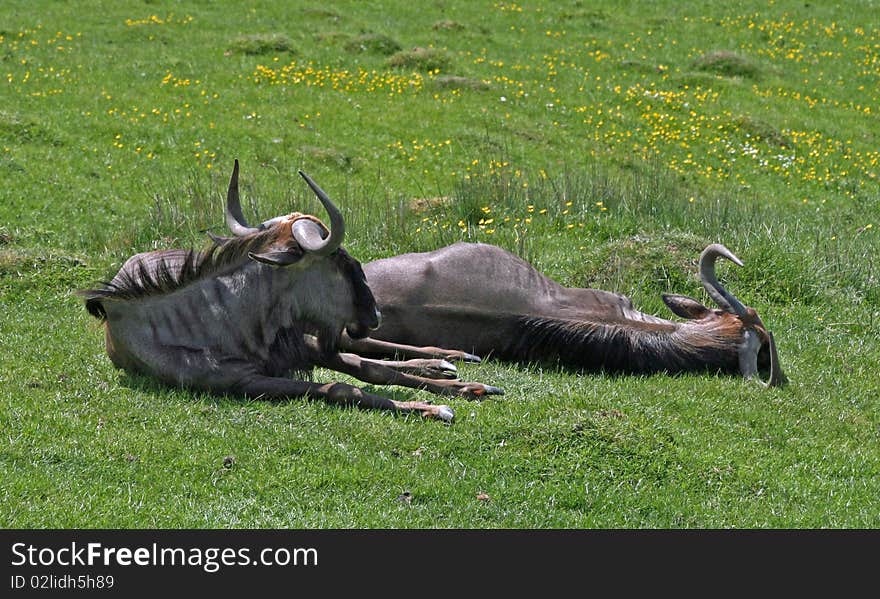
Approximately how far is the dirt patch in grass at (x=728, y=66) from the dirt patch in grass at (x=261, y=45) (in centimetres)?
926

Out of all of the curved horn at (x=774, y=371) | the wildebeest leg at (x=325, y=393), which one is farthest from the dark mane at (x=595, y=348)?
the wildebeest leg at (x=325, y=393)

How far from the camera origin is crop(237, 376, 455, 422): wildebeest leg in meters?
8.61

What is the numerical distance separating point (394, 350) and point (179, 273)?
2145 millimetres

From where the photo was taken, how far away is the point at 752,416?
30.5 feet

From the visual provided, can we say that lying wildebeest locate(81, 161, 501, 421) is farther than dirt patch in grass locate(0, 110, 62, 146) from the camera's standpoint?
No

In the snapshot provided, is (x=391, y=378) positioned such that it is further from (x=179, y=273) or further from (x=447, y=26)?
(x=447, y=26)

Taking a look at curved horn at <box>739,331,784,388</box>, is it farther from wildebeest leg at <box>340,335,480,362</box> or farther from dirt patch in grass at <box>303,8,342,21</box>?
dirt patch in grass at <box>303,8,342,21</box>

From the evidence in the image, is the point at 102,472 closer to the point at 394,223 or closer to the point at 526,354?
the point at 526,354

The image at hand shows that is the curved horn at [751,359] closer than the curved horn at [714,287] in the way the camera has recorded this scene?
Yes

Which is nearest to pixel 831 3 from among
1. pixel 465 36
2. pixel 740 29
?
pixel 740 29

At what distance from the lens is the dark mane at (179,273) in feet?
29.3

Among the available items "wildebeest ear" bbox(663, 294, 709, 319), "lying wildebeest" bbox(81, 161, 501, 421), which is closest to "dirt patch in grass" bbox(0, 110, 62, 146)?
"lying wildebeest" bbox(81, 161, 501, 421)

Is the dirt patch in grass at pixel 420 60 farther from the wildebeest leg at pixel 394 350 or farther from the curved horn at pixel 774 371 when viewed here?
the curved horn at pixel 774 371

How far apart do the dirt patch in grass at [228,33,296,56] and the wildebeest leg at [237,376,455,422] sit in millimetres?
17367
